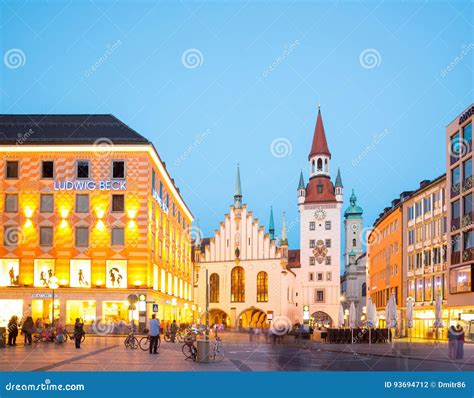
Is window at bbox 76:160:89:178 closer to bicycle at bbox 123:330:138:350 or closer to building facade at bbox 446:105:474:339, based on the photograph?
bicycle at bbox 123:330:138:350

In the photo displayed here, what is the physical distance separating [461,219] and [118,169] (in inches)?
1040

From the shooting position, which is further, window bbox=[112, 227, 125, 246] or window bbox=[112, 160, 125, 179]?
window bbox=[112, 160, 125, 179]

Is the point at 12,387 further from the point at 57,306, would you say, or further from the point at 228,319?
the point at 228,319

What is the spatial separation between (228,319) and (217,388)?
257ft

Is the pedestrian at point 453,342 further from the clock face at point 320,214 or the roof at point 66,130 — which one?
the clock face at point 320,214

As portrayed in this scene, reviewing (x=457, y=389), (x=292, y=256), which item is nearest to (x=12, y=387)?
(x=457, y=389)

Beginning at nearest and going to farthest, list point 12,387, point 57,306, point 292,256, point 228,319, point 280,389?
point 12,387 → point 280,389 → point 57,306 → point 228,319 → point 292,256

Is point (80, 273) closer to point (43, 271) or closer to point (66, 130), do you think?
point (43, 271)

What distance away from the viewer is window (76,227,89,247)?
168 feet

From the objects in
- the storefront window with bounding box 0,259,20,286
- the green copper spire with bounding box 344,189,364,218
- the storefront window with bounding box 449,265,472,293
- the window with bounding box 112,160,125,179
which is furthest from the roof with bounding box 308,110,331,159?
the storefront window with bounding box 0,259,20,286

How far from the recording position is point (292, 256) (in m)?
125

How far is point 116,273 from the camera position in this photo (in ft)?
167

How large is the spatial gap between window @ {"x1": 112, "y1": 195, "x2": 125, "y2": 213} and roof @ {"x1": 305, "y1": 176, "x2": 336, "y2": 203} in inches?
2376

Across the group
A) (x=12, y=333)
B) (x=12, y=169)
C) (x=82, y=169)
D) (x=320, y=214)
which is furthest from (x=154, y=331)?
(x=320, y=214)
